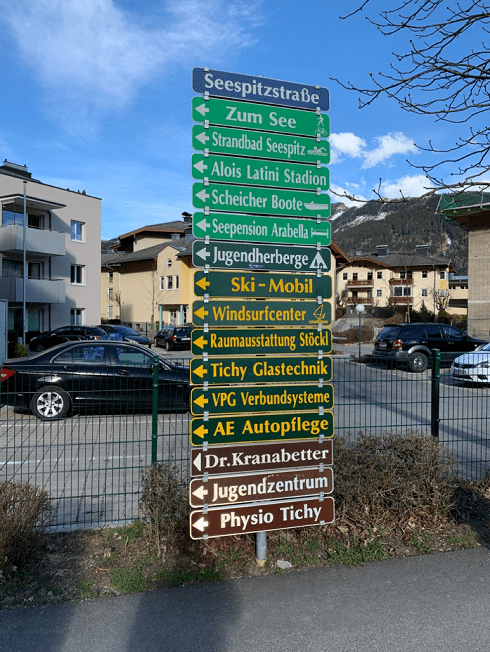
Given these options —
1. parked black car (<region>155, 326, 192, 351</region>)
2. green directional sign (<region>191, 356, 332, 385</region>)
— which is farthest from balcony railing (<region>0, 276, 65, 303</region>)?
green directional sign (<region>191, 356, 332, 385</region>)

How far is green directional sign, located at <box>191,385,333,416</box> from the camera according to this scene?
419 centimetres

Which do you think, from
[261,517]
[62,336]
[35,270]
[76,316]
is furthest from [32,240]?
[261,517]

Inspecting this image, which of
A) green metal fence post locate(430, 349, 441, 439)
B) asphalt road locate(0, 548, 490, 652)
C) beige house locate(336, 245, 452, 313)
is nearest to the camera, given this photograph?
asphalt road locate(0, 548, 490, 652)

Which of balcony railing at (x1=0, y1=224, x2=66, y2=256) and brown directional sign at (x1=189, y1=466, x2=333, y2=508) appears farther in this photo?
balcony railing at (x1=0, y1=224, x2=66, y2=256)

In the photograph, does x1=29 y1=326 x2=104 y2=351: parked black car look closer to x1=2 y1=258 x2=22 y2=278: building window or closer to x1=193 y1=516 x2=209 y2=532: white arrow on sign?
x1=2 y1=258 x2=22 y2=278: building window

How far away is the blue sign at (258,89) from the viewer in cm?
424

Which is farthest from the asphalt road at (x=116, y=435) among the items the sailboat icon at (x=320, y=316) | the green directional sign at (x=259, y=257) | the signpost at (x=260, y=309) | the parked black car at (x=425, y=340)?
the parked black car at (x=425, y=340)

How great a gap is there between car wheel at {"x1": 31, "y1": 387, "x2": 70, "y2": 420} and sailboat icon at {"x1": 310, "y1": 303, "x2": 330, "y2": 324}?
8.89 ft

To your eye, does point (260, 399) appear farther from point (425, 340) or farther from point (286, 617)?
point (425, 340)

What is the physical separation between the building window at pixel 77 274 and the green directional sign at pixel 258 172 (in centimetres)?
3837

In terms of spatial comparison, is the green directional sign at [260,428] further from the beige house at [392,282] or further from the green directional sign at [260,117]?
the beige house at [392,282]

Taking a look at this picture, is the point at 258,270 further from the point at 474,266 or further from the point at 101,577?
the point at 474,266

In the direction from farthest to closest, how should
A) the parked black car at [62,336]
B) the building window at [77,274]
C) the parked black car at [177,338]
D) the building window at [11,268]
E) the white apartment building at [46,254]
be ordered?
the building window at [77,274] < the building window at [11,268] < the parked black car at [177,338] < the white apartment building at [46,254] < the parked black car at [62,336]

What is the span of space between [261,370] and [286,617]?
1.67 meters
